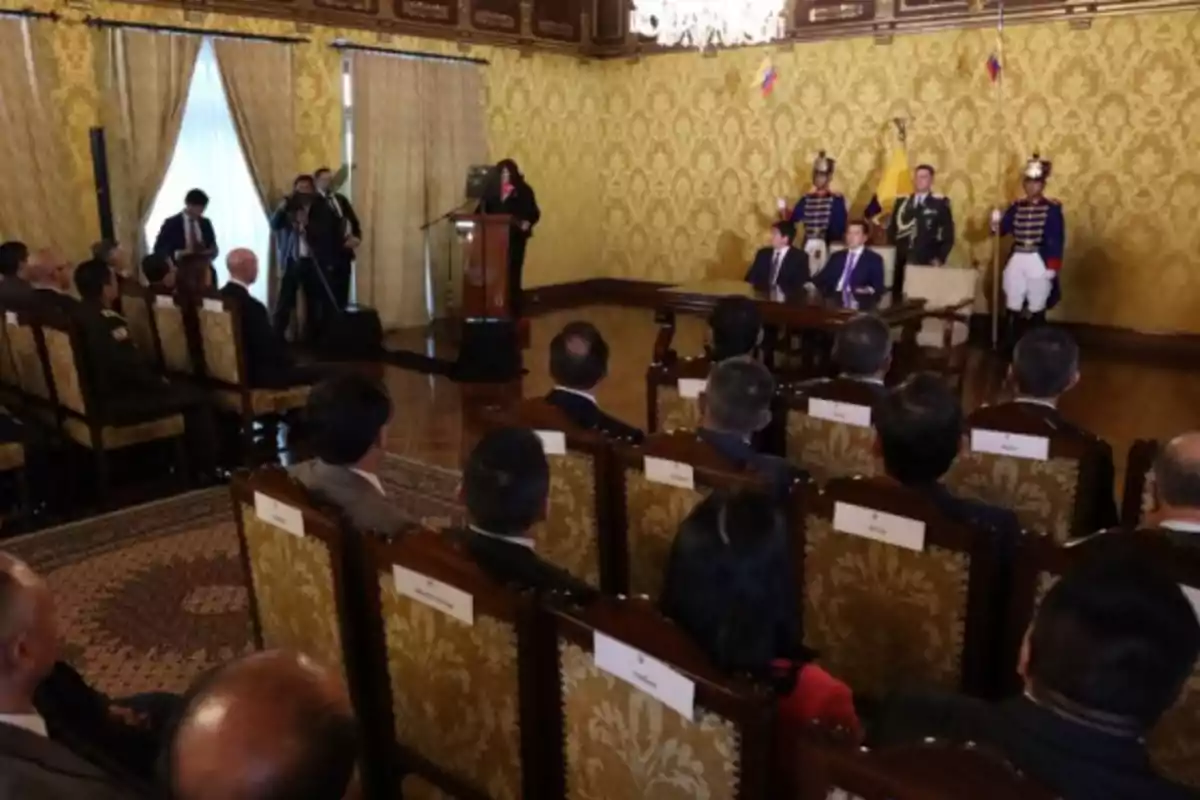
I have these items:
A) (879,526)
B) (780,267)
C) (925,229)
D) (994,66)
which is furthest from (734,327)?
(994,66)

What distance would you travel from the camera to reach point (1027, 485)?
254 cm

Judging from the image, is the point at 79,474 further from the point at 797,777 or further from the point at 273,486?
the point at 797,777

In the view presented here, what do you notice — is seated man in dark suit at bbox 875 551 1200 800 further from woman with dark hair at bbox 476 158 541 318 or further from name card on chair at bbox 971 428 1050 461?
woman with dark hair at bbox 476 158 541 318

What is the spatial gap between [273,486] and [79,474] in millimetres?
3512

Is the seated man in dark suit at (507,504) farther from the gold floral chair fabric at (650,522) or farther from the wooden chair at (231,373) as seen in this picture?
the wooden chair at (231,373)

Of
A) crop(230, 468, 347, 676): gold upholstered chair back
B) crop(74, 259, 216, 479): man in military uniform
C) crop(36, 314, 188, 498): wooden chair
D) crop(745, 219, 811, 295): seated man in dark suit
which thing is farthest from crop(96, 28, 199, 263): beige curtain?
crop(230, 468, 347, 676): gold upholstered chair back

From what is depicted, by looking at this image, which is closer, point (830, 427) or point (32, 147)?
point (830, 427)

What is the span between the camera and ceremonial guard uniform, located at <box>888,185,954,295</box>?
866 cm

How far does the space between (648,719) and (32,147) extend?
7.19m

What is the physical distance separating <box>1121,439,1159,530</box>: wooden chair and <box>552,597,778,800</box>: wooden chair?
1569 millimetres

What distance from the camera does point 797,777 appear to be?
4.08 feet

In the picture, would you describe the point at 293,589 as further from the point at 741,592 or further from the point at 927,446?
the point at 927,446

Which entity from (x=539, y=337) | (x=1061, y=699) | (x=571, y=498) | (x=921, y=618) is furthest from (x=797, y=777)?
(x=539, y=337)

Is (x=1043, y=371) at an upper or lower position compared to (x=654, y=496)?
upper
